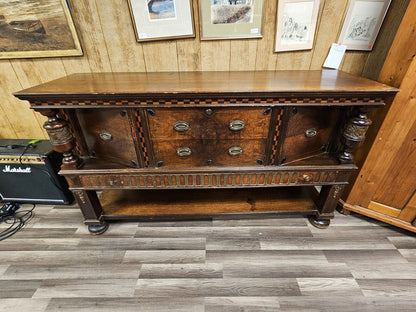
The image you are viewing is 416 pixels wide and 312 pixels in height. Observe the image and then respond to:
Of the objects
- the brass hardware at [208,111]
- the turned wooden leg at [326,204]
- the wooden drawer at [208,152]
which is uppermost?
the brass hardware at [208,111]

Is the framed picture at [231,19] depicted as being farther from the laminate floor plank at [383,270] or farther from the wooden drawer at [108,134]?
the laminate floor plank at [383,270]

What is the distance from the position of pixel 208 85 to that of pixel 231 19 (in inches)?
22.9

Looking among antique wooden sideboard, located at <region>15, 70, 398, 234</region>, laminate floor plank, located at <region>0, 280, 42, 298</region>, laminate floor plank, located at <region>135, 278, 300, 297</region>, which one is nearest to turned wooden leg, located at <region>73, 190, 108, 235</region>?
antique wooden sideboard, located at <region>15, 70, 398, 234</region>

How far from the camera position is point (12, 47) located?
1.37 meters

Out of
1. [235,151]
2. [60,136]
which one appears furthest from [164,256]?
[60,136]

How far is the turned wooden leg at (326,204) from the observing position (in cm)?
130

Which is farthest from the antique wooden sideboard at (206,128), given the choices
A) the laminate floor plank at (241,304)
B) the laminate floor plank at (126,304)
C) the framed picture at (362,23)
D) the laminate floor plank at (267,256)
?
the laminate floor plank at (241,304)

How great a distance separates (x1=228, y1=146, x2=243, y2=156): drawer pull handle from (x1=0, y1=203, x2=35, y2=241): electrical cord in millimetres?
1637

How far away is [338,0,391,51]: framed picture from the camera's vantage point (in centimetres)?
123

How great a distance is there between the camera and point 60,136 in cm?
107

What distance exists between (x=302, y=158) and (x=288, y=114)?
34 cm

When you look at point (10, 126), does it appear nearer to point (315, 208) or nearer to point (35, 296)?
point (35, 296)

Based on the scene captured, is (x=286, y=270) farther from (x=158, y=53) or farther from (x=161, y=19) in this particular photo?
(x=161, y=19)

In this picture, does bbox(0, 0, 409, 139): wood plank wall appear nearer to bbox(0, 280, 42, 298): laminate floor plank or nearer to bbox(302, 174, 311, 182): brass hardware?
bbox(302, 174, 311, 182): brass hardware
